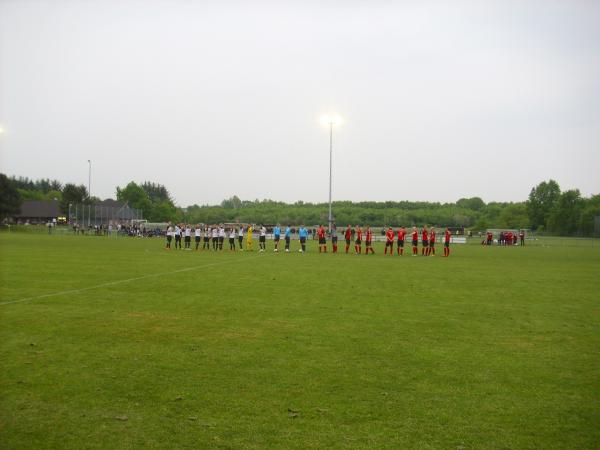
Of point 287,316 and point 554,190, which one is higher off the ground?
point 554,190

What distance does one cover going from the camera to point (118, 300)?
11.8 metres

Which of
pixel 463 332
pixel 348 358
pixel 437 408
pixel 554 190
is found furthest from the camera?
pixel 554 190

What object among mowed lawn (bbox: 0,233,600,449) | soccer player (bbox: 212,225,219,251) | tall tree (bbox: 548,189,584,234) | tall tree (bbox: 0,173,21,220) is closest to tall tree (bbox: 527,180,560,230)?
tall tree (bbox: 548,189,584,234)

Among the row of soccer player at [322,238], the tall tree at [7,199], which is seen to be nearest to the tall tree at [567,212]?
the row of soccer player at [322,238]

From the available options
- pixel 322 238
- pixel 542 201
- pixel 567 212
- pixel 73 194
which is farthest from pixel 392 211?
pixel 322 238

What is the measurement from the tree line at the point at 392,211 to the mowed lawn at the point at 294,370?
224 ft

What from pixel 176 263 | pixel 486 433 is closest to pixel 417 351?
pixel 486 433

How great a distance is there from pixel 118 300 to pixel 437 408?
853 centimetres

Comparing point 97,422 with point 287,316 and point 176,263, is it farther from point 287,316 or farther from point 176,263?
point 176,263

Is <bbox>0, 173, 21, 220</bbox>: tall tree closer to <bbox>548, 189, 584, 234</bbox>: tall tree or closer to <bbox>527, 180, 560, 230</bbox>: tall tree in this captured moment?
<bbox>548, 189, 584, 234</bbox>: tall tree

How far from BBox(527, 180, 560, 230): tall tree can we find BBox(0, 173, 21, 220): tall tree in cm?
9621

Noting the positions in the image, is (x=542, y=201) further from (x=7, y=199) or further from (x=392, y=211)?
(x=7, y=199)

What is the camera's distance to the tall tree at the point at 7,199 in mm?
67750

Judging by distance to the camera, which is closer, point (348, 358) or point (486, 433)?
point (486, 433)
